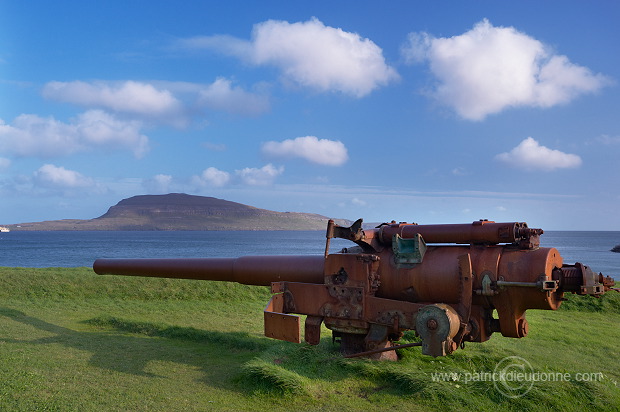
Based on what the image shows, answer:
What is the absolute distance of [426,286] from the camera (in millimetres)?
7594

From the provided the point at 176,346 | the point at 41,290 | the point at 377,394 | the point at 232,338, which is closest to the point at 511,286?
the point at 377,394

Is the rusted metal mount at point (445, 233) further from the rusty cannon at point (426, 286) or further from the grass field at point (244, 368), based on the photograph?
the grass field at point (244, 368)

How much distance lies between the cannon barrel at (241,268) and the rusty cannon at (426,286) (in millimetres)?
39

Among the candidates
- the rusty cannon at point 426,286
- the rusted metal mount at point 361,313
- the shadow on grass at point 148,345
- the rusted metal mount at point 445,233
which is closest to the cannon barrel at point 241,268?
the rusty cannon at point 426,286

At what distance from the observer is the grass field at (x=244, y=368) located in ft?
23.7

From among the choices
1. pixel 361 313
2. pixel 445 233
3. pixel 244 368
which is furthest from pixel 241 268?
pixel 445 233

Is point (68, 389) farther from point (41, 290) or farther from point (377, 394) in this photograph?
point (41, 290)

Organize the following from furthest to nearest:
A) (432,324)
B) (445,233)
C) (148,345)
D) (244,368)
→ (148,345), (244,368), (445,233), (432,324)

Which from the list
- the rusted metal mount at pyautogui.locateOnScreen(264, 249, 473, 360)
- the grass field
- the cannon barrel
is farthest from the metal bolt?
the cannon barrel

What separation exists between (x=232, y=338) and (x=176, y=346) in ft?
3.81

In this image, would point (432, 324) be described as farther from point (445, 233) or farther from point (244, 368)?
point (244, 368)

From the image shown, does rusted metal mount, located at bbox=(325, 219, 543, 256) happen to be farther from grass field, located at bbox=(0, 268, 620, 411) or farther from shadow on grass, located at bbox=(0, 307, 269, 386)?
shadow on grass, located at bbox=(0, 307, 269, 386)

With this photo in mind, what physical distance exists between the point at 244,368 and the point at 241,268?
7.35 feet

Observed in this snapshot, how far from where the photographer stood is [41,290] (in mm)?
16922
